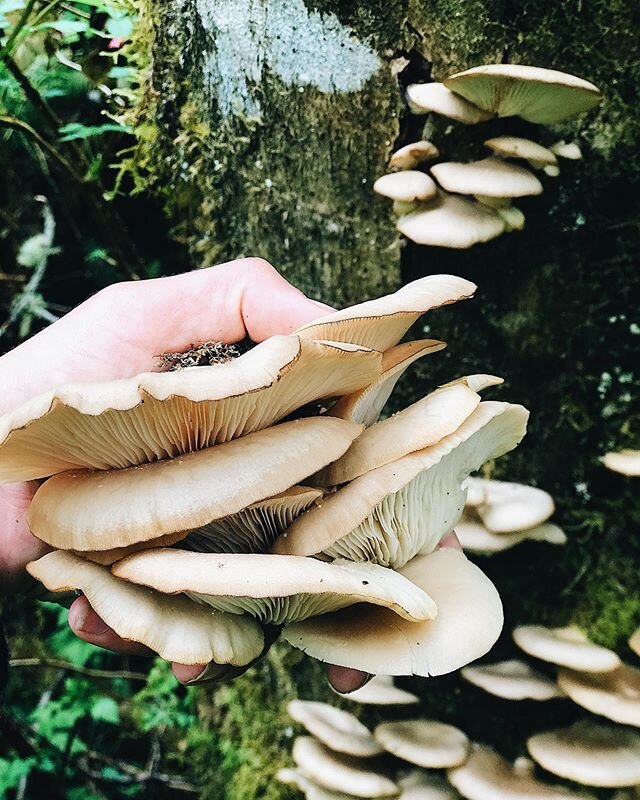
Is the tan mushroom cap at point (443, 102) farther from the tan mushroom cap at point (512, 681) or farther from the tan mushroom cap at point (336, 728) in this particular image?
the tan mushroom cap at point (336, 728)

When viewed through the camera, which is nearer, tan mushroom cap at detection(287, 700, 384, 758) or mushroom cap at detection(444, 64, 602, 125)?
mushroom cap at detection(444, 64, 602, 125)

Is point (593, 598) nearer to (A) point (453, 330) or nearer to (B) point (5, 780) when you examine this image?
(A) point (453, 330)

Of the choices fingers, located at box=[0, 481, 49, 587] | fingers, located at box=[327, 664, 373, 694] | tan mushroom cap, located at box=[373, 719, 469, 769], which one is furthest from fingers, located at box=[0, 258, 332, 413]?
tan mushroom cap, located at box=[373, 719, 469, 769]

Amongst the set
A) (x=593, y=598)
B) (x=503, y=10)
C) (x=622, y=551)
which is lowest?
(x=593, y=598)

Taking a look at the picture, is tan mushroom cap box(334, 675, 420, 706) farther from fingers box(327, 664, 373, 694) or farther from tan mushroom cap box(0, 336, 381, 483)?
tan mushroom cap box(0, 336, 381, 483)

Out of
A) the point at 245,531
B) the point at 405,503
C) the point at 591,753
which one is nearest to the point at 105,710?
the point at 591,753

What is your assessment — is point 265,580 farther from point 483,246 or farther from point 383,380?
point 483,246

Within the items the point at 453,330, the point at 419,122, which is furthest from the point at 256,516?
the point at 419,122
